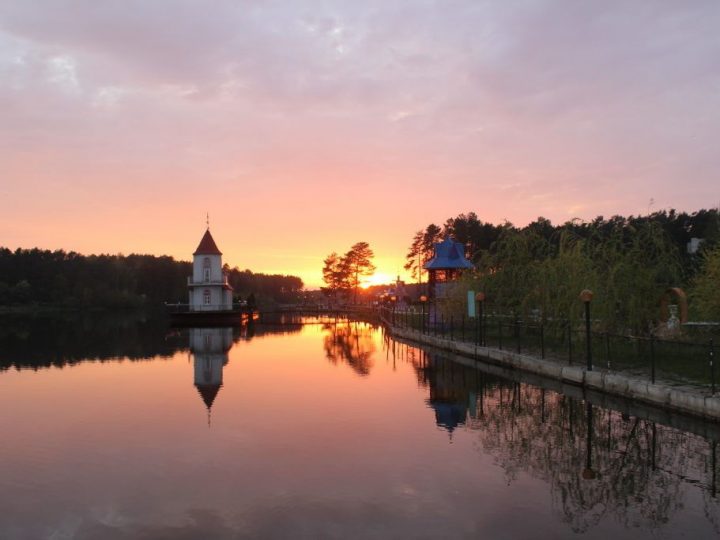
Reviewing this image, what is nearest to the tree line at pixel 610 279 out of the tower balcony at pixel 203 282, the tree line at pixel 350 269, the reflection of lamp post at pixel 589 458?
the reflection of lamp post at pixel 589 458

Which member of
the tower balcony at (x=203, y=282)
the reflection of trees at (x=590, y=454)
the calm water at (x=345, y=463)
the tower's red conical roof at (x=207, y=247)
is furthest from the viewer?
the tower's red conical roof at (x=207, y=247)

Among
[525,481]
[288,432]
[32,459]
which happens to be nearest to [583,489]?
[525,481]

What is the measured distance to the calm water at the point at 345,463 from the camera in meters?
7.86

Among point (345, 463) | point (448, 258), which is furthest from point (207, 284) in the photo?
point (345, 463)

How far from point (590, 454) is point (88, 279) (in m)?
130

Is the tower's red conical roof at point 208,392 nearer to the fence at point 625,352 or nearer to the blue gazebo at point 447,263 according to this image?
the fence at point 625,352

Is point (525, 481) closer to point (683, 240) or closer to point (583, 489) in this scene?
point (583, 489)

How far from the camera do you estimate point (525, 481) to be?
9.41m

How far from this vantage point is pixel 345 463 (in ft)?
34.4

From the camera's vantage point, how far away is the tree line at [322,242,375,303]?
11262 cm

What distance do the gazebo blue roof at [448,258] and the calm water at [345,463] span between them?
26993mm

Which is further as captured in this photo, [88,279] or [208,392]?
[88,279]

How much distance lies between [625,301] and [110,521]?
59.0 ft

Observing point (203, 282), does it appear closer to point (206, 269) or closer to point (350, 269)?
point (206, 269)
